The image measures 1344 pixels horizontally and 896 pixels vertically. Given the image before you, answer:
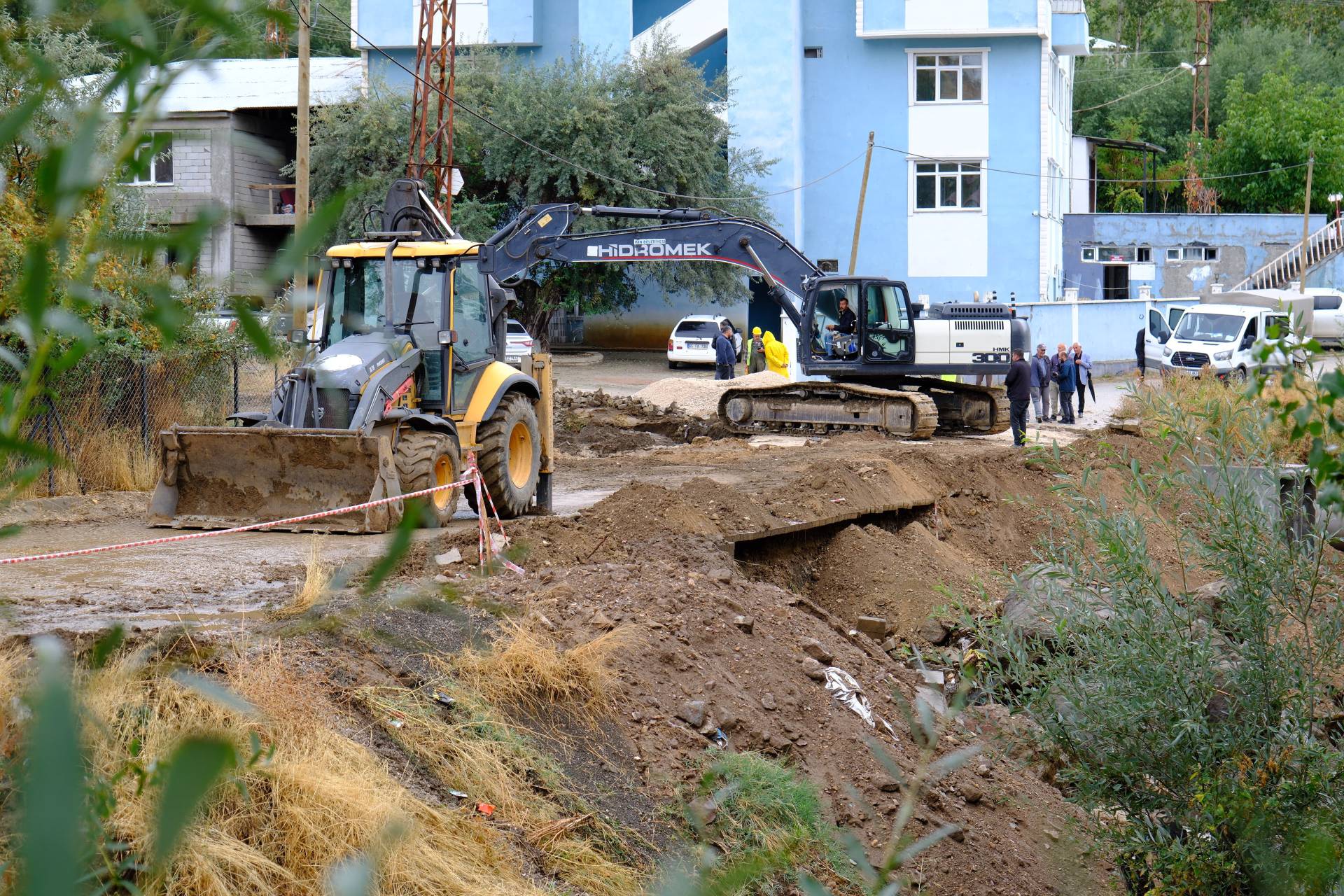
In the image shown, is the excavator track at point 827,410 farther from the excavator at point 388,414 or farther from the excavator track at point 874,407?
the excavator at point 388,414

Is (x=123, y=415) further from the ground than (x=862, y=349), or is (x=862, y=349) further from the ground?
(x=862, y=349)

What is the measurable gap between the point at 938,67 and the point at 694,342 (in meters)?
11.1

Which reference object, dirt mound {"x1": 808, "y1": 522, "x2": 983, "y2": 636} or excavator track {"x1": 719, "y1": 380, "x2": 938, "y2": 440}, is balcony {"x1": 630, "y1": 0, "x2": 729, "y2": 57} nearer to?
excavator track {"x1": 719, "y1": 380, "x2": 938, "y2": 440}

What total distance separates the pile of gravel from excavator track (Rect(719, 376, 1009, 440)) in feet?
1.96

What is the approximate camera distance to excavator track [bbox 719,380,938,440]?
904 inches

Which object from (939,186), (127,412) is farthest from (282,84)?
(127,412)

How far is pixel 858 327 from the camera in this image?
77.3 feet

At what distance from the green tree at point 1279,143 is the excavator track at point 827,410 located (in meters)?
35.9

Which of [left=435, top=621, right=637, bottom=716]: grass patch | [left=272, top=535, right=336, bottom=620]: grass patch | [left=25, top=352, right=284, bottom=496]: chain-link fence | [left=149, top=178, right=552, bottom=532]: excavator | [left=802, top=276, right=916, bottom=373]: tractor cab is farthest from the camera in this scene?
[left=802, top=276, right=916, bottom=373]: tractor cab

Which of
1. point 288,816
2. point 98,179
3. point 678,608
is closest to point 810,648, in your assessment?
point 678,608

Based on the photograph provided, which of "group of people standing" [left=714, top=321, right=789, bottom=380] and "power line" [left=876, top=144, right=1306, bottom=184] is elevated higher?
"power line" [left=876, top=144, right=1306, bottom=184]

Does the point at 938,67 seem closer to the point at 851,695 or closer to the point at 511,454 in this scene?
the point at 511,454

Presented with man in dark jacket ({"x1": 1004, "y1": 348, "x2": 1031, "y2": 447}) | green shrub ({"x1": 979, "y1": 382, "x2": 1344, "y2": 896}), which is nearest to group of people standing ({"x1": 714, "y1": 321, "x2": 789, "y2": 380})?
man in dark jacket ({"x1": 1004, "y1": 348, "x2": 1031, "y2": 447})

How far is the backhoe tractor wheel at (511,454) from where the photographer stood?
1341cm
